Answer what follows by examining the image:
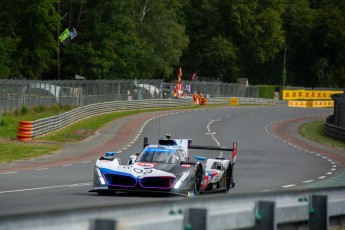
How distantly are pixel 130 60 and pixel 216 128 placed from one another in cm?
4262

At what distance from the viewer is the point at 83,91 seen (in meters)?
64.7

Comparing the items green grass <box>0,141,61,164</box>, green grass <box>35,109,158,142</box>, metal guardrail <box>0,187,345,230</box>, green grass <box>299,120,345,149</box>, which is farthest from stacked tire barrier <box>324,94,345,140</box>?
metal guardrail <box>0,187,345,230</box>

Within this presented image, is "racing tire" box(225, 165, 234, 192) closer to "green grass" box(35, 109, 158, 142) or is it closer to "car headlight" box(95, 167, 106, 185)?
"car headlight" box(95, 167, 106, 185)

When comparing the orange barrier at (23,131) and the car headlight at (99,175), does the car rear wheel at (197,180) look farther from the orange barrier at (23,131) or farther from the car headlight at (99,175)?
the orange barrier at (23,131)

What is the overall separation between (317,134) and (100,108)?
19060 mm

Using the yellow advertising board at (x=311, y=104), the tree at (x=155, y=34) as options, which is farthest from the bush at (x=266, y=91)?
the tree at (x=155, y=34)

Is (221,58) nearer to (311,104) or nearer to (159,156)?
(311,104)

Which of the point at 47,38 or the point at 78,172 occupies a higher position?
the point at 47,38

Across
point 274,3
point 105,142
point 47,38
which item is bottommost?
point 105,142

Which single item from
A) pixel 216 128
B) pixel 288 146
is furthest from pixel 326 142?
pixel 216 128

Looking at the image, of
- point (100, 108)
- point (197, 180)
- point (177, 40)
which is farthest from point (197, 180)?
point (177, 40)

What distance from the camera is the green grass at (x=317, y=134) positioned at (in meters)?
48.4

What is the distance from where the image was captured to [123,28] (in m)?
95.4

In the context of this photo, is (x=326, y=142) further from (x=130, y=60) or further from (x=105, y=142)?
(x=130, y=60)
